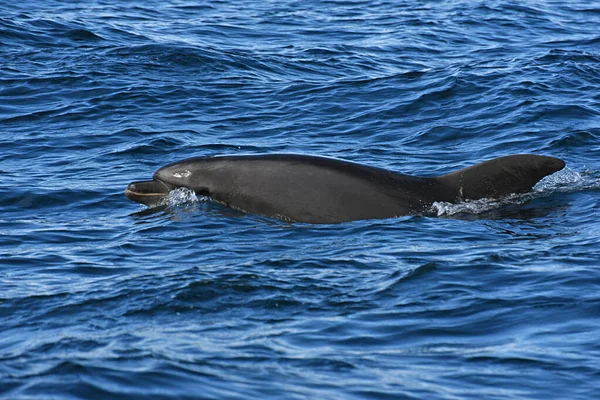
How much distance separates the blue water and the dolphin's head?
0.67 feet

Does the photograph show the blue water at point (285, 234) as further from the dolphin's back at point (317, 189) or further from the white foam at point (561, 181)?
the dolphin's back at point (317, 189)

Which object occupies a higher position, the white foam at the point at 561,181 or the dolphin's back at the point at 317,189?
the dolphin's back at the point at 317,189

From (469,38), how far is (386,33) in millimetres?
2397

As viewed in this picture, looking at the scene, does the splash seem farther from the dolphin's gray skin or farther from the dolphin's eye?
the dolphin's eye

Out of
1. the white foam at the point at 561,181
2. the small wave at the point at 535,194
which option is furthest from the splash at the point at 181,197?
the white foam at the point at 561,181

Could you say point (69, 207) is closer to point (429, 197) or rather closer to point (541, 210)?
point (429, 197)

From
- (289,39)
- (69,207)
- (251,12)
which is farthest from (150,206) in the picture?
(251,12)

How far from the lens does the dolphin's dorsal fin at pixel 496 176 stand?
13477 millimetres

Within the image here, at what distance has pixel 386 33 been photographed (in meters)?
29.8

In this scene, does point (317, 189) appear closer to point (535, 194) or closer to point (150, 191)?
point (150, 191)

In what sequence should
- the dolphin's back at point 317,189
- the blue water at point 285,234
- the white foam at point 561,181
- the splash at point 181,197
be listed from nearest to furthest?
1. the blue water at point 285,234
2. the dolphin's back at point 317,189
3. the splash at point 181,197
4. the white foam at point 561,181

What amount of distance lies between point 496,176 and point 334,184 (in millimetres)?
2187

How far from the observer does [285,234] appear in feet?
41.3

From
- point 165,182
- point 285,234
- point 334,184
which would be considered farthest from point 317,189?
point 165,182
